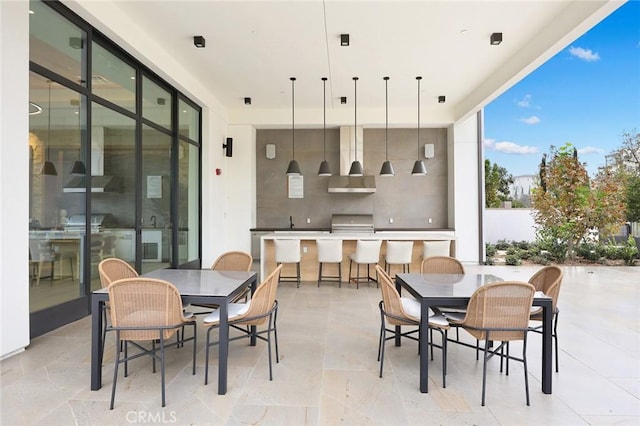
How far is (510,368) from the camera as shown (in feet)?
8.98

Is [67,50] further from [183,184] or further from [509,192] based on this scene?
[509,192]

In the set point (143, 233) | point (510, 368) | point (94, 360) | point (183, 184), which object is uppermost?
point (183, 184)

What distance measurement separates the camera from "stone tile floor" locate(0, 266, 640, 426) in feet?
6.64

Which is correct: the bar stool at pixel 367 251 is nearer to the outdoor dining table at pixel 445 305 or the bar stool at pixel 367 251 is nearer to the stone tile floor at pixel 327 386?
the stone tile floor at pixel 327 386

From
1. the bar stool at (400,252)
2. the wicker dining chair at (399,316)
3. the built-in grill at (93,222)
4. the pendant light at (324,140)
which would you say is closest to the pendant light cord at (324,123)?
the pendant light at (324,140)

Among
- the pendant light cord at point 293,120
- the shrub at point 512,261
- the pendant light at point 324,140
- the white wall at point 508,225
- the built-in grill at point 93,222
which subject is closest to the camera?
the built-in grill at point 93,222

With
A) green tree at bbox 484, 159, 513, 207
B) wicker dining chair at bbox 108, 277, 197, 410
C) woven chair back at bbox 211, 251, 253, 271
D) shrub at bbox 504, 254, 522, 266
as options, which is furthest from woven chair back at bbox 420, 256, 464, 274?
green tree at bbox 484, 159, 513, 207

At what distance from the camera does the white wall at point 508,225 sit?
10.5 meters

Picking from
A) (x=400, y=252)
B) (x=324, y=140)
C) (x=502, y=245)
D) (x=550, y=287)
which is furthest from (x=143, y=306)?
(x=502, y=245)

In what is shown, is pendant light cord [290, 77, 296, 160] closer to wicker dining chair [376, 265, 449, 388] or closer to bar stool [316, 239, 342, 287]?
bar stool [316, 239, 342, 287]

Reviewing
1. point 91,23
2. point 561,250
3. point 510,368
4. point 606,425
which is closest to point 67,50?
Result: point 91,23

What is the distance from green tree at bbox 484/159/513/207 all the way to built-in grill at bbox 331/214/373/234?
19.7 feet

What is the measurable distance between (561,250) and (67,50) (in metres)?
10.3

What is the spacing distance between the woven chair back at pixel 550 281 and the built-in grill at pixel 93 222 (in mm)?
4702
